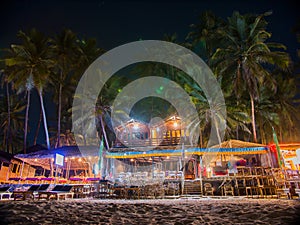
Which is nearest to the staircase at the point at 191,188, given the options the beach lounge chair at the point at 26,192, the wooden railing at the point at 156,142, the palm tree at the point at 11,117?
the beach lounge chair at the point at 26,192

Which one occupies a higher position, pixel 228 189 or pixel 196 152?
pixel 196 152

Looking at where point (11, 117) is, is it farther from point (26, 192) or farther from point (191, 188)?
point (191, 188)

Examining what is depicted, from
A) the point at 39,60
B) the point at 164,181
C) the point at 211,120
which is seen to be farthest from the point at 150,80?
the point at 164,181

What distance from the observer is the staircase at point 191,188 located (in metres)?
13.5

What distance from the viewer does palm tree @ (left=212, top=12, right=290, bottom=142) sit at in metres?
20.6

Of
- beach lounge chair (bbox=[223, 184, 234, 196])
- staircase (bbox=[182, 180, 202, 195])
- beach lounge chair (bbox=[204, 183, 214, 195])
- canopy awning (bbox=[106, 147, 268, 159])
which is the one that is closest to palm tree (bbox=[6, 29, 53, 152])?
canopy awning (bbox=[106, 147, 268, 159])

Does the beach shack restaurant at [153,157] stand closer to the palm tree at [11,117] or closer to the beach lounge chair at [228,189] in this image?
the beach lounge chair at [228,189]

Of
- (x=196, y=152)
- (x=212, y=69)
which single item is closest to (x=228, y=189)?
(x=196, y=152)

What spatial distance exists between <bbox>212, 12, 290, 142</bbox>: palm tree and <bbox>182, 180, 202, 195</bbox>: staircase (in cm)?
978

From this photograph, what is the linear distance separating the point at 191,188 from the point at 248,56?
46.4 ft

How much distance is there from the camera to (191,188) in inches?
540

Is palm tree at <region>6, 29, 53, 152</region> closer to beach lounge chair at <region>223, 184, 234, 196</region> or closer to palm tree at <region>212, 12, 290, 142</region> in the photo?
palm tree at <region>212, 12, 290, 142</region>

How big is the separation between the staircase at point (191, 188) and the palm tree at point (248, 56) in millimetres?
9780

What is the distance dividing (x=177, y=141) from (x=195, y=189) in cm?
1077
